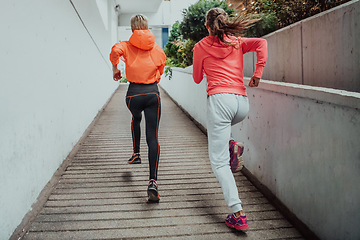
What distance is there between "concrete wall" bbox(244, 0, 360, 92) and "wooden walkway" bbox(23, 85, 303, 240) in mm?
1166

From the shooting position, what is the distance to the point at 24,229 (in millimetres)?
2242

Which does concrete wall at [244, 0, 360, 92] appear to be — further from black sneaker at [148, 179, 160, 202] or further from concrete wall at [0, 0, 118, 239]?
concrete wall at [0, 0, 118, 239]

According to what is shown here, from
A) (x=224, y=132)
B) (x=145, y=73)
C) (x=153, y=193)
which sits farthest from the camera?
(x=145, y=73)

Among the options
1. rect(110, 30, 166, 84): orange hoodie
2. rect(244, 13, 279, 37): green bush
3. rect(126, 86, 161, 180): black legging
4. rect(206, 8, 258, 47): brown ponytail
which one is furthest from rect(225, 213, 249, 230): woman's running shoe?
rect(244, 13, 279, 37): green bush

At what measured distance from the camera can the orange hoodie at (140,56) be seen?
2715mm

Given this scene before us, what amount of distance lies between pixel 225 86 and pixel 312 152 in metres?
0.77

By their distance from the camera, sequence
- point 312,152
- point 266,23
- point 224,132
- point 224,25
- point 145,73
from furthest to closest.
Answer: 1. point 266,23
2. point 145,73
3. point 224,132
4. point 224,25
5. point 312,152

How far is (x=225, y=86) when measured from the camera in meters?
2.21

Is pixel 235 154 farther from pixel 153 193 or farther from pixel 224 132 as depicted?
pixel 153 193

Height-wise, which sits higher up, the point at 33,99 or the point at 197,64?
the point at 197,64

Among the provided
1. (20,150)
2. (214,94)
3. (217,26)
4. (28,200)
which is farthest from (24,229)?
(217,26)

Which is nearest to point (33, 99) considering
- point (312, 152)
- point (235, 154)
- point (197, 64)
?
point (197, 64)

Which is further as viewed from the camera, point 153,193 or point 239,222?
point 153,193

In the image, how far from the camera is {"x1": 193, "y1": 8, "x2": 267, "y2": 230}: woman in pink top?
7.11 feet
